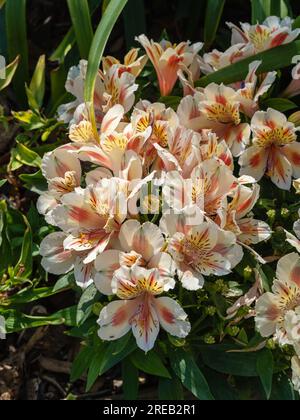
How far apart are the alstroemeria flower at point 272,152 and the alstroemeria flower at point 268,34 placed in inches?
10.0

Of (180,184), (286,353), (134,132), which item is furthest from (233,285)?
(134,132)

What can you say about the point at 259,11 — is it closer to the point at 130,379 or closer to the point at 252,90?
the point at 252,90

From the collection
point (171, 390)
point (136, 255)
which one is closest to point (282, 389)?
point (171, 390)

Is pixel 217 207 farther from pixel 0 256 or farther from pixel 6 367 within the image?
pixel 6 367

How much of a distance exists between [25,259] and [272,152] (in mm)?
640

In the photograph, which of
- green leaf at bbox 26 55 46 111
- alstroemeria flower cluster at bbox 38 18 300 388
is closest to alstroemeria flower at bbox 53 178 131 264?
alstroemeria flower cluster at bbox 38 18 300 388

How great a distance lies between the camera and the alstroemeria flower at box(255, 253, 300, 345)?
1.47 meters

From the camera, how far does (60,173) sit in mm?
1595

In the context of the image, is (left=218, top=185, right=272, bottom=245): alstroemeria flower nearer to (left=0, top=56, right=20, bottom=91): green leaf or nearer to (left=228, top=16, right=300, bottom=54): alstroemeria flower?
(left=228, top=16, right=300, bottom=54): alstroemeria flower

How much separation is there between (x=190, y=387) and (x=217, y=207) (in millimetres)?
416

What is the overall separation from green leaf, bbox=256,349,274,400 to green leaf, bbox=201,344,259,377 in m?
0.06

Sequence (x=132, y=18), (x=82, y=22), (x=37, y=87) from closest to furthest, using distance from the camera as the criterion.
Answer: (x=82, y=22) < (x=37, y=87) < (x=132, y=18)

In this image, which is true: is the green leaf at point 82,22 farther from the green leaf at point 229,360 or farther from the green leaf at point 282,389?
the green leaf at point 282,389

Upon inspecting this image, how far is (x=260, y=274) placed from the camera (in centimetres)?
157
